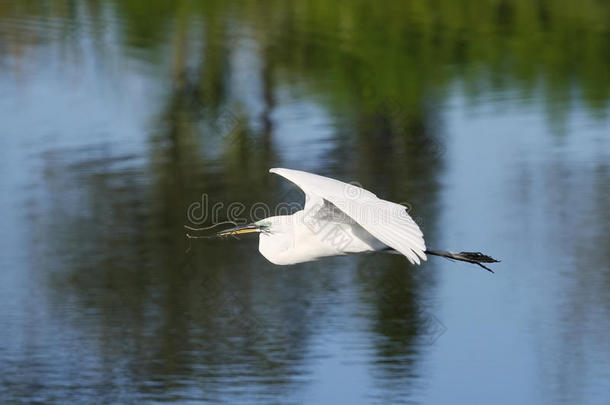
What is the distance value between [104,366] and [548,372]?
10.1 ft

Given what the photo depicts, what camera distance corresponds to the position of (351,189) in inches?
188

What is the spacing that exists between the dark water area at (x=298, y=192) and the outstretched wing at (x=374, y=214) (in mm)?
2495

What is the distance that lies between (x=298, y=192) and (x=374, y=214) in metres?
5.18

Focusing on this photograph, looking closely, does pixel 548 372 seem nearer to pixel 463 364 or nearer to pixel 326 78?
pixel 463 364

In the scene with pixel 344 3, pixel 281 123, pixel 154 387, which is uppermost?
pixel 344 3

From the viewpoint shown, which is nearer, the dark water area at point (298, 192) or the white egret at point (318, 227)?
the white egret at point (318, 227)

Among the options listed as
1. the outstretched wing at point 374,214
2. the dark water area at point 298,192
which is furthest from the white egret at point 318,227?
the dark water area at point 298,192

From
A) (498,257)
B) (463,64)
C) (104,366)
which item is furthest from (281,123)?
(104,366)

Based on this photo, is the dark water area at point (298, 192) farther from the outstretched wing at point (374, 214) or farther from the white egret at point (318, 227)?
the outstretched wing at point (374, 214)

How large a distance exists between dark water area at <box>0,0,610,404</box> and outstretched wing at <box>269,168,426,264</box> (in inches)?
98.2

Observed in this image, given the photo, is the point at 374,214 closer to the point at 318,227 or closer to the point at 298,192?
the point at 318,227

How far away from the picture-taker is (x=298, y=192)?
9.62 metres

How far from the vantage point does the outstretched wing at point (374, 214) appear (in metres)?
4.18

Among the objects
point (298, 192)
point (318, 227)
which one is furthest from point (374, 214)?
point (298, 192)
